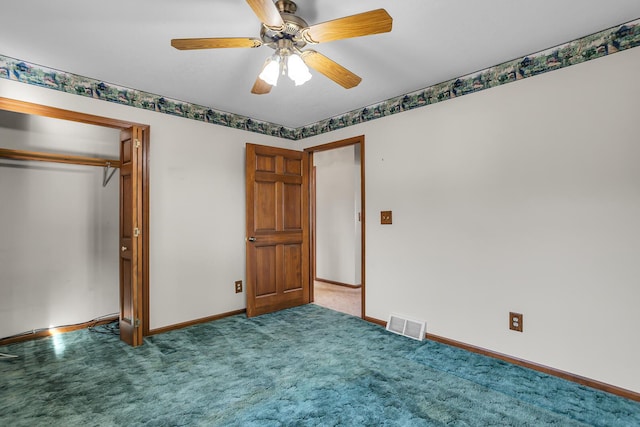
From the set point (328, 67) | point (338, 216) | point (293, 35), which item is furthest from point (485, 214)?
point (338, 216)

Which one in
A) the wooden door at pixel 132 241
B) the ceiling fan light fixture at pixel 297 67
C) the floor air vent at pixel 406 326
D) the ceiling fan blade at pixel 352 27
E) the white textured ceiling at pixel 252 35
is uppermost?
the white textured ceiling at pixel 252 35

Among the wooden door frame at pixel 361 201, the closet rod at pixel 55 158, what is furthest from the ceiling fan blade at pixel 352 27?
the closet rod at pixel 55 158

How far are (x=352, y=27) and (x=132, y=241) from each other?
267cm

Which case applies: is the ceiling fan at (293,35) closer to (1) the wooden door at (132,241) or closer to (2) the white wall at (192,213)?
(1) the wooden door at (132,241)

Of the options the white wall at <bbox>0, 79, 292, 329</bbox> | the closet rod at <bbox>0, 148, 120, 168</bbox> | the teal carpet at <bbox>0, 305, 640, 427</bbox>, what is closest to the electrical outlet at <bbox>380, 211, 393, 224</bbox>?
the teal carpet at <bbox>0, 305, 640, 427</bbox>

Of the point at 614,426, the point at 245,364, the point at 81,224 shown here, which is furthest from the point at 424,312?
the point at 81,224

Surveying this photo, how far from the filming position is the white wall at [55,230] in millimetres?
3162

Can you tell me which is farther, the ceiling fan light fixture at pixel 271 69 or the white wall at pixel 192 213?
the white wall at pixel 192 213

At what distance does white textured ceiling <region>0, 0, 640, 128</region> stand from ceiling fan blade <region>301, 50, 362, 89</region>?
0.26 metres

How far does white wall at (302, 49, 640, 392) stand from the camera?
2.16m

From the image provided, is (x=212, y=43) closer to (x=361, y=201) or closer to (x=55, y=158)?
(x=361, y=201)

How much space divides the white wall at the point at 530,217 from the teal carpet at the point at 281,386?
0.32 metres

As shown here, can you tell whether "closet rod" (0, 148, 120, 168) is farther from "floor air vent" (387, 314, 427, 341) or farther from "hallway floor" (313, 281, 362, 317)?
"floor air vent" (387, 314, 427, 341)

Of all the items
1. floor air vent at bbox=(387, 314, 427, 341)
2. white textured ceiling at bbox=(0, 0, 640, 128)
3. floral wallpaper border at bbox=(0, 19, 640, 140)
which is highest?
white textured ceiling at bbox=(0, 0, 640, 128)
